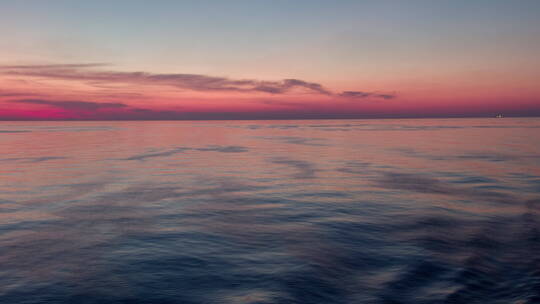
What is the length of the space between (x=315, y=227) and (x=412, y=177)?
44.4 ft

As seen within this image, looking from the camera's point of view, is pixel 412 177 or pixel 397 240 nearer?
pixel 397 240

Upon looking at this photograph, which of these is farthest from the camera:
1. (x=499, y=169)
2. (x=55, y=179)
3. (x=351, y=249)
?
(x=499, y=169)

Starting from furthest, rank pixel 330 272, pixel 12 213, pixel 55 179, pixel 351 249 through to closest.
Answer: pixel 55 179
pixel 12 213
pixel 351 249
pixel 330 272

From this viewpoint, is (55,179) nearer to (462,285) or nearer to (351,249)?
(351,249)

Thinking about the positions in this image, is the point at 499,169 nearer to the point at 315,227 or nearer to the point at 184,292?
the point at 315,227

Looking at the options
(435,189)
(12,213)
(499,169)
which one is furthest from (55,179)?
(499,169)

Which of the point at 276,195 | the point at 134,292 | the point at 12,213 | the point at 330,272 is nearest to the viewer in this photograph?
the point at 134,292

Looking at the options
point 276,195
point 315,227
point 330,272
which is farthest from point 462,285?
point 276,195

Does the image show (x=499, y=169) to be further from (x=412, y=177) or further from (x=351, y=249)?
(x=351, y=249)

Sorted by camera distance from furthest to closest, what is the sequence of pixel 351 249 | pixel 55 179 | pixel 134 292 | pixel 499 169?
pixel 499 169 → pixel 55 179 → pixel 351 249 → pixel 134 292

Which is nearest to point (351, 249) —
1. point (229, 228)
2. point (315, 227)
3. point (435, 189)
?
point (315, 227)

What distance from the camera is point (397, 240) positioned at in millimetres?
11656

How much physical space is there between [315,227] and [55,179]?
18184 millimetres

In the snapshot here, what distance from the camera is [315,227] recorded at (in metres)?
13.5
